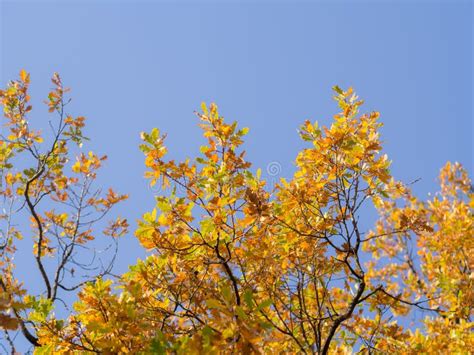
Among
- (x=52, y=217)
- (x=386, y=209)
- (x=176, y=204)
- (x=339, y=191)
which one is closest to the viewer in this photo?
(x=176, y=204)

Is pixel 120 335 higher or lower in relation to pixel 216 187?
lower

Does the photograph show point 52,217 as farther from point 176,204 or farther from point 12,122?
point 176,204

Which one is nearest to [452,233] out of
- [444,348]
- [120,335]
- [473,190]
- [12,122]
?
[444,348]

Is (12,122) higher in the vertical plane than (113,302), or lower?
higher

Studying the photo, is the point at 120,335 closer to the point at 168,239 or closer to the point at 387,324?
the point at 168,239

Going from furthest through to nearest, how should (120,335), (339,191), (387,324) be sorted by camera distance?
(387,324) < (339,191) < (120,335)

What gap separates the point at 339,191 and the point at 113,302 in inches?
80.7

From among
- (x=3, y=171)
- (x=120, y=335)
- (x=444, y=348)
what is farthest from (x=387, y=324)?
(x=3, y=171)

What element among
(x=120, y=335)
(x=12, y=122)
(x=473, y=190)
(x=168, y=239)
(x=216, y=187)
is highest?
(x=473, y=190)

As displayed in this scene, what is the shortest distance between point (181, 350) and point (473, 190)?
32.3 feet

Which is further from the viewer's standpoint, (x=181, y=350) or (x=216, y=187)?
(x=216, y=187)

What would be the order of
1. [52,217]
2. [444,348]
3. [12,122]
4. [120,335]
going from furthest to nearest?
1. [52,217]
2. [12,122]
3. [444,348]
4. [120,335]

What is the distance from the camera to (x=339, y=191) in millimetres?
3855

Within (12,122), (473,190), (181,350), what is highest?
(473,190)
